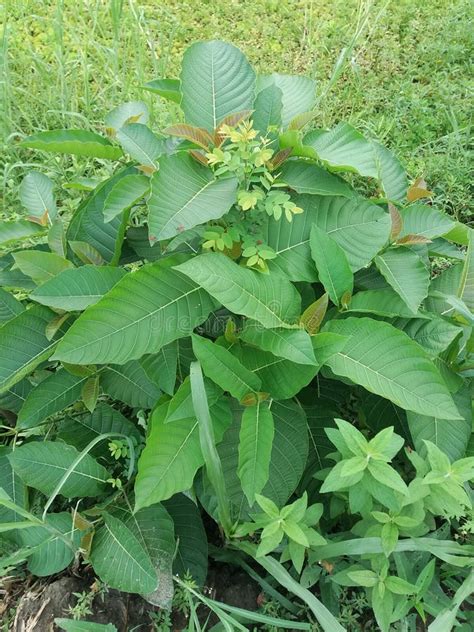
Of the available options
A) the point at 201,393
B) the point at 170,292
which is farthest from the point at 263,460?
the point at 170,292

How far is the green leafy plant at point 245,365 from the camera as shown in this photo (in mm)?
1230

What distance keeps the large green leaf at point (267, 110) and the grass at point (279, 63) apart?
118cm

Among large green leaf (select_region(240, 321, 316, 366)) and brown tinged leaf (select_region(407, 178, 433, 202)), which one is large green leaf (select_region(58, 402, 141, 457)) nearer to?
large green leaf (select_region(240, 321, 316, 366))

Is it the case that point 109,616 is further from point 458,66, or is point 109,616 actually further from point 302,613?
point 458,66

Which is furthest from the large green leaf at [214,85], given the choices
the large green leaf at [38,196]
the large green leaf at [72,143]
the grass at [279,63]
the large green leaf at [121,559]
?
the grass at [279,63]

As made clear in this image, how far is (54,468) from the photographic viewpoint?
142 centimetres

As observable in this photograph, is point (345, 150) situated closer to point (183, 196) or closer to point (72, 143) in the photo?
point (183, 196)

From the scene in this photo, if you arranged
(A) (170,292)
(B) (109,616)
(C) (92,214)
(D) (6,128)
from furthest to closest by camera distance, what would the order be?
(D) (6,128) → (C) (92,214) → (B) (109,616) → (A) (170,292)

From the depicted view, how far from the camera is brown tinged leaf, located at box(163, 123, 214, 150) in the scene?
1.33 metres

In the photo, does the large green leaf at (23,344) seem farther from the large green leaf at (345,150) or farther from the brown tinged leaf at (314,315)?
the large green leaf at (345,150)

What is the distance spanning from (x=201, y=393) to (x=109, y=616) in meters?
0.62

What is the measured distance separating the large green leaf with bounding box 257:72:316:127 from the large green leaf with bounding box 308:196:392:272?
0.27 m

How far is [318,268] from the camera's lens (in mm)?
1339

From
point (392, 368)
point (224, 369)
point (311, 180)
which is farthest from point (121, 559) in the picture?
point (311, 180)
